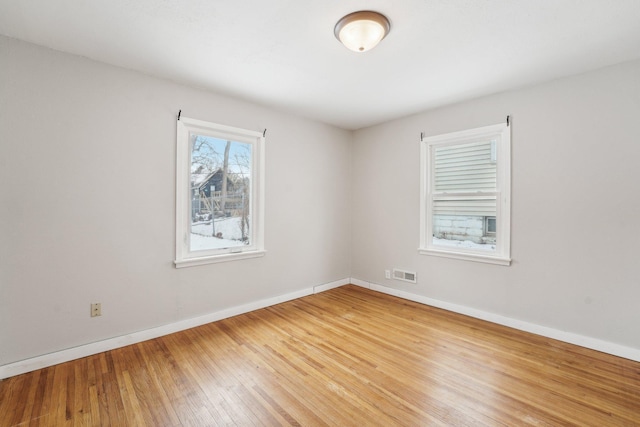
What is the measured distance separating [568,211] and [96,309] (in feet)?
14.5

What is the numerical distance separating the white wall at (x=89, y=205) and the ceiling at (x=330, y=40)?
27cm

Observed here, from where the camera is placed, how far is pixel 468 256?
3424 mm

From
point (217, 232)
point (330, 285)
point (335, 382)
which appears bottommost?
point (335, 382)

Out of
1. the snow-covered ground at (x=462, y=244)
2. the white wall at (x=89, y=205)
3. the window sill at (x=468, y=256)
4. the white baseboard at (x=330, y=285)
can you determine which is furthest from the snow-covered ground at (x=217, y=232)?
the snow-covered ground at (x=462, y=244)

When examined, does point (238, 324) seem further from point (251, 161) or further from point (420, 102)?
point (420, 102)

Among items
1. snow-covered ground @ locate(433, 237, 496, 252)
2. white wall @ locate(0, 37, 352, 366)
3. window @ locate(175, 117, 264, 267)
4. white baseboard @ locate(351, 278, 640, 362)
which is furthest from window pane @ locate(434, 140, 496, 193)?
white wall @ locate(0, 37, 352, 366)

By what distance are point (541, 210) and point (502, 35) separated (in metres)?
1.76

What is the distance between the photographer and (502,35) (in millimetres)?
2127

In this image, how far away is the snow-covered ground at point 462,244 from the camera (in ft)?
11.0

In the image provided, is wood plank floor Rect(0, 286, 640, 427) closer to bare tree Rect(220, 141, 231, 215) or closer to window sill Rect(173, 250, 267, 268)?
window sill Rect(173, 250, 267, 268)

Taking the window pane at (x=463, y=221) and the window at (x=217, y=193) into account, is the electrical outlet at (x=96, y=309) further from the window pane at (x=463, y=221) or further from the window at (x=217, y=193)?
the window pane at (x=463, y=221)

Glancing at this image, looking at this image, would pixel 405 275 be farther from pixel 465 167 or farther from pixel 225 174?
pixel 225 174

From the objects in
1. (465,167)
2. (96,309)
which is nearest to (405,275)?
(465,167)

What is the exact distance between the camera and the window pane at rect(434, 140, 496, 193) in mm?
3344
